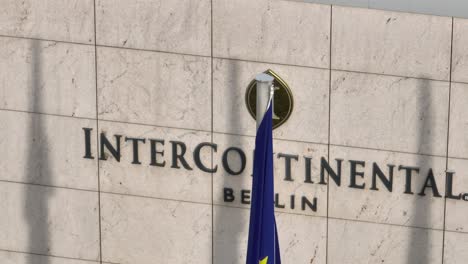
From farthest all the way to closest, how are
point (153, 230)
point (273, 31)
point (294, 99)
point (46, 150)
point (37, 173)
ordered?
point (37, 173) < point (46, 150) < point (153, 230) < point (294, 99) < point (273, 31)

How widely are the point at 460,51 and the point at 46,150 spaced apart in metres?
6.46

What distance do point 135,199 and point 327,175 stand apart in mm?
3007

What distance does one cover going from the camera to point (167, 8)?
17.0 metres

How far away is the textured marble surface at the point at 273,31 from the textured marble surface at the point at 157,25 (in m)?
0.23

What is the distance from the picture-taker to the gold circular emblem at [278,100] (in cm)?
1684

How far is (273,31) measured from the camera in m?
16.6

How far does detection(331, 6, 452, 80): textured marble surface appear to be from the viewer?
1598 cm

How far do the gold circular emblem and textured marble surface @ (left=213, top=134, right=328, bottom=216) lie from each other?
37 cm

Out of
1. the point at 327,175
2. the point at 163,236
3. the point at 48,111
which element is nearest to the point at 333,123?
the point at 327,175

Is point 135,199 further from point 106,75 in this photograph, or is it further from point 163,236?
point 106,75

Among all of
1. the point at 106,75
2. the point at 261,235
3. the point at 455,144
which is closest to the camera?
the point at 261,235

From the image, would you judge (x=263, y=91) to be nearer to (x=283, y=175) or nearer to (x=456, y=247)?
(x=283, y=175)

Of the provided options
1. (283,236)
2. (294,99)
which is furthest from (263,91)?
(283,236)

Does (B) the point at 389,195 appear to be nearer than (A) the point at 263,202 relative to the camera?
No
